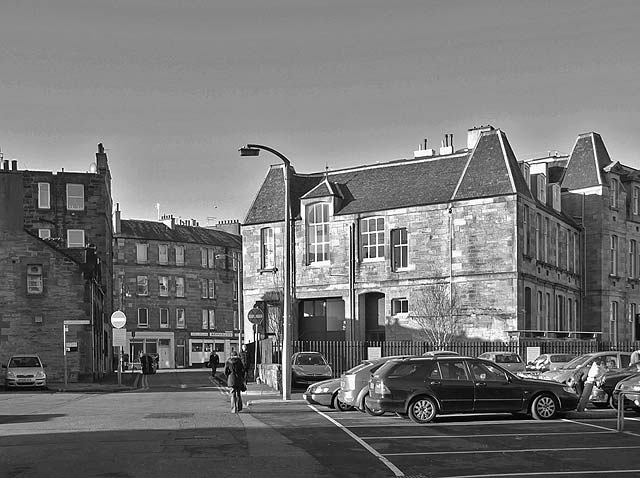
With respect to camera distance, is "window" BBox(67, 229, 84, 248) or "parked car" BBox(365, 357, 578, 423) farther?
"window" BBox(67, 229, 84, 248)

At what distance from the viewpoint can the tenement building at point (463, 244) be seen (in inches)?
2037

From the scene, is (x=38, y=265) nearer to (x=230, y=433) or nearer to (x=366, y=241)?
(x=366, y=241)

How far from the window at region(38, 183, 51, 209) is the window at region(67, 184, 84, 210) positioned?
57.5 inches

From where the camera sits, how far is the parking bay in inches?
555

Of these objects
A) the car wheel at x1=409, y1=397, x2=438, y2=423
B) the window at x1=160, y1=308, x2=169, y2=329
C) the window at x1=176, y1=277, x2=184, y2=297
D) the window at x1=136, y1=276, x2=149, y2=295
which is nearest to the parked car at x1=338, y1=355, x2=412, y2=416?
the car wheel at x1=409, y1=397, x2=438, y2=423

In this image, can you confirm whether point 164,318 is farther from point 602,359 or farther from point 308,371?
point 602,359

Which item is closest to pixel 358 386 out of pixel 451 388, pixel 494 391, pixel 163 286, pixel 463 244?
pixel 451 388

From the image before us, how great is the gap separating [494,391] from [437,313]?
3019 centimetres

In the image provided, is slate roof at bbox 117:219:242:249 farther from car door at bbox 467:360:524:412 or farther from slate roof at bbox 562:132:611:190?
car door at bbox 467:360:524:412

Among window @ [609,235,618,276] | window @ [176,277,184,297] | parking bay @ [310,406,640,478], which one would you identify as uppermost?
window @ [609,235,618,276]

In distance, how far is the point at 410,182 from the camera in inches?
2244

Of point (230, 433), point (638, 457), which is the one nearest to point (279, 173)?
point (230, 433)

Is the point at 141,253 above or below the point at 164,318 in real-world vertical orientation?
above

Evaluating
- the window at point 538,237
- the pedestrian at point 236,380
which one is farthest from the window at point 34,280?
the window at point 538,237
